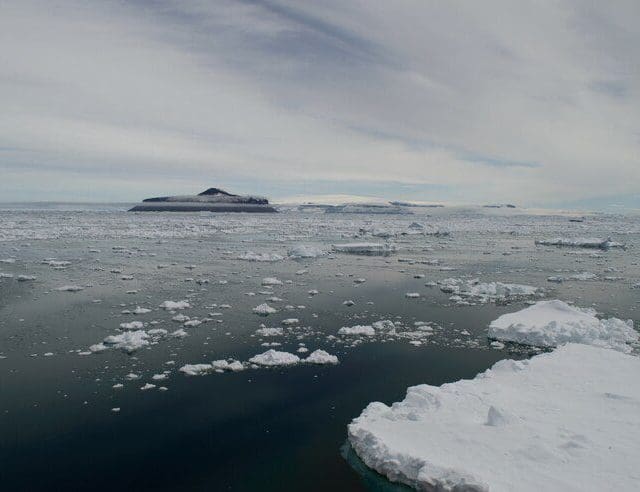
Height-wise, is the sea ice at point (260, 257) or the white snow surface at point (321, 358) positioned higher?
the sea ice at point (260, 257)

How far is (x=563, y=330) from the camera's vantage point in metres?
10.1

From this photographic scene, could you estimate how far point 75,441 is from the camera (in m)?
6.03

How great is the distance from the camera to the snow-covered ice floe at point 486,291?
1369 cm

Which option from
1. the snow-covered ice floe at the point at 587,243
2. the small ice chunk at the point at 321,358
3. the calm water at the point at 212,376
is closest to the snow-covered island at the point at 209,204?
the snow-covered ice floe at the point at 587,243

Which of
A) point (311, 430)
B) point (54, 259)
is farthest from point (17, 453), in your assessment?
point (54, 259)

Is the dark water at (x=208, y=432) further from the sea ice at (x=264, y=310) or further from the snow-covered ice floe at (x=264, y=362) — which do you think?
the sea ice at (x=264, y=310)

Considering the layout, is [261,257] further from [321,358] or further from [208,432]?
[208,432]

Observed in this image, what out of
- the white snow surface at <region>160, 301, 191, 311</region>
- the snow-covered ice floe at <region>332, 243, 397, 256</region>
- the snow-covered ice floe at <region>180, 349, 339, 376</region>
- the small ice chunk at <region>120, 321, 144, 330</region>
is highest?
the snow-covered ice floe at <region>332, 243, 397, 256</region>

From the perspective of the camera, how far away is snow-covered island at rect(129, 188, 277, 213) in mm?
85863

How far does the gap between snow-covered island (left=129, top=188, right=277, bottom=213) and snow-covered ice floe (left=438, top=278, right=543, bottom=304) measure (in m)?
70.9

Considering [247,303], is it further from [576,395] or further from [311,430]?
[576,395]

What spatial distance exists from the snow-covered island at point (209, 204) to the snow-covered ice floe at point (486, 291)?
2790 inches

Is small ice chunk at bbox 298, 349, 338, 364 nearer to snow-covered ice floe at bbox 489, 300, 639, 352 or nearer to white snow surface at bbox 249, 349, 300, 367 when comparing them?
white snow surface at bbox 249, 349, 300, 367

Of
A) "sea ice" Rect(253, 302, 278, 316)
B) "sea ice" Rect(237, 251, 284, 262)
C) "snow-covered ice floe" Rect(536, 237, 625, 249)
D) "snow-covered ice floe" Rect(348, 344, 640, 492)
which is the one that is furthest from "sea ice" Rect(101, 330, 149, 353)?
"snow-covered ice floe" Rect(536, 237, 625, 249)
